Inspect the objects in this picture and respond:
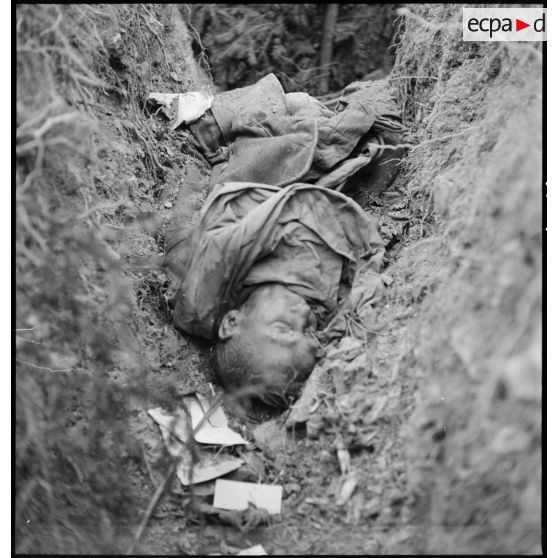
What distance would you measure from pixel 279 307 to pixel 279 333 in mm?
117

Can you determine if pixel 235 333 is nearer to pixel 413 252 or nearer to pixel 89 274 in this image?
pixel 89 274

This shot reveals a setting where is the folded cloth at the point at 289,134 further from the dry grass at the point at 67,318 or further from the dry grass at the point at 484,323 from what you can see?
the dry grass at the point at 67,318

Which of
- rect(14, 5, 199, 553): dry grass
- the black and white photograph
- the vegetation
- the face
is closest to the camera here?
the black and white photograph

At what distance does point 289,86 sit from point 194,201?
2.07 m

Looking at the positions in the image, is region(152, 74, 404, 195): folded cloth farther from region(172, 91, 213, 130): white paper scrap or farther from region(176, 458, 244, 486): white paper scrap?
region(176, 458, 244, 486): white paper scrap

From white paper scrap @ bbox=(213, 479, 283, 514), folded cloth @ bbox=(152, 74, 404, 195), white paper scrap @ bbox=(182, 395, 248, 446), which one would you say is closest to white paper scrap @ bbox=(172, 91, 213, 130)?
folded cloth @ bbox=(152, 74, 404, 195)

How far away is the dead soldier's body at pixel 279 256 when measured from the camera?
2830 millimetres

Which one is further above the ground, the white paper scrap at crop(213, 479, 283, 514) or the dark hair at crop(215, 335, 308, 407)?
the dark hair at crop(215, 335, 308, 407)

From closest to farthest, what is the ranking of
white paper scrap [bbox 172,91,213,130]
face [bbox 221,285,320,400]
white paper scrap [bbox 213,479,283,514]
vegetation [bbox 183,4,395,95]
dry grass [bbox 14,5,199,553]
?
1. dry grass [bbox 14,5,199,553]
2. white paper scrap [bbox 213,479,283,514]
3. face [bbox 221,285,320,400]
4. white paper scrap [bbox 172,91,213,130]
5. vegetation [bbox 183,4,395,95]

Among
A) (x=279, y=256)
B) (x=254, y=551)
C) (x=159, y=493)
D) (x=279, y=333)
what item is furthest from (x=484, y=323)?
(x=159, y=493)

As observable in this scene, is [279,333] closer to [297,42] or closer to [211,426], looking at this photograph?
[211,426]

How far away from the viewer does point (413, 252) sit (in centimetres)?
323

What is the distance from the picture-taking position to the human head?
2805mm

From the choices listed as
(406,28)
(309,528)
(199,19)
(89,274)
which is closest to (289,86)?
(199,19)
